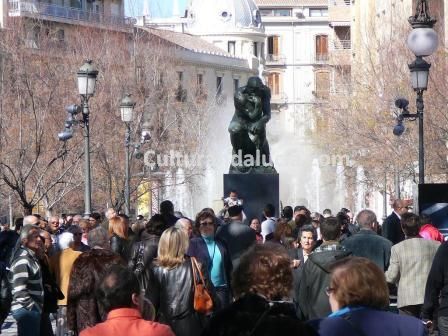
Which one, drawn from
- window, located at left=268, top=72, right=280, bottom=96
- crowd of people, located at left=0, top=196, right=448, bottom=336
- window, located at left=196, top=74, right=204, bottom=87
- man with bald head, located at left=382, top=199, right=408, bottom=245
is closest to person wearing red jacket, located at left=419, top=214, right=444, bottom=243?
crowd of people, located at left=0, top=196, right=448, bottom=336

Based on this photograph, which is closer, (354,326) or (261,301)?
(261,301)

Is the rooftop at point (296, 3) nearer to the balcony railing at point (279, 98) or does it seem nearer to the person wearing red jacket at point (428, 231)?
the balcony railing at point (279, 98)

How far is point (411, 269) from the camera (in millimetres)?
13664

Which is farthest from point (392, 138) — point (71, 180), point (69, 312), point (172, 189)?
point (69, 312)

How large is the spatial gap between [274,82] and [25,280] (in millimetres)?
152466

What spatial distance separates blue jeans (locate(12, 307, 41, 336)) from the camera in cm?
1339

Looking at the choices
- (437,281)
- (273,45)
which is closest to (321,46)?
(273,45)

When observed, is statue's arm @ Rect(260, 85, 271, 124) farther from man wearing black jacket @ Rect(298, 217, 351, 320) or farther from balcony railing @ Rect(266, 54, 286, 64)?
balcony railing @ Rect(266, 54, 286, 64)

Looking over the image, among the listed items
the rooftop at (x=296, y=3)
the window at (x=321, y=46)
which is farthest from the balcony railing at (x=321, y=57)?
the rooftop at (x=296, y=3)

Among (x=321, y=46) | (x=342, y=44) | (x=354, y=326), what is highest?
(x=321, y=46)

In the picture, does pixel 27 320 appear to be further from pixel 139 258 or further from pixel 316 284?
pixel 316 284

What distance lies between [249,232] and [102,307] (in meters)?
8.33

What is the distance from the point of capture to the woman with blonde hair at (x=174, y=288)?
11.8m

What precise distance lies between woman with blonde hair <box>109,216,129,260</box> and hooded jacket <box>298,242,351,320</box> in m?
4.68
